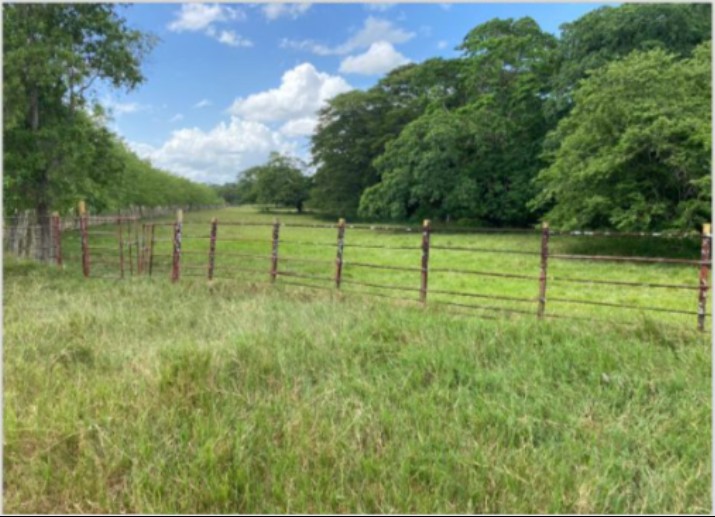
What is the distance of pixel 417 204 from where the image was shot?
31.3 m

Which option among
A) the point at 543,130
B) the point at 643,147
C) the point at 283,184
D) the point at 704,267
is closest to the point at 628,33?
the point at 543,130

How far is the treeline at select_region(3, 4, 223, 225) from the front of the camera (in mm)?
11836

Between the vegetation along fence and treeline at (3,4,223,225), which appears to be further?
treeline at (3,4,223,225)

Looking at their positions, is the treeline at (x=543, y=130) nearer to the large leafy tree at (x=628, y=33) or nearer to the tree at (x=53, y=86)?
the large leafy tree at (x=628, y=33)

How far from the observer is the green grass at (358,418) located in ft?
8.33

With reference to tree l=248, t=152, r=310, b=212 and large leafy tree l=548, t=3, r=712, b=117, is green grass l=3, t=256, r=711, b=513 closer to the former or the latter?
large leafy tree l=548, t=3, r=712, b=117

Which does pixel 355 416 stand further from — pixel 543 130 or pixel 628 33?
pixel 543 130

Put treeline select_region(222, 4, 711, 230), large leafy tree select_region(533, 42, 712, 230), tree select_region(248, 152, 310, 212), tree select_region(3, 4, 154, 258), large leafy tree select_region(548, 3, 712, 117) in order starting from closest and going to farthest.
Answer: tree select_region(3, 4, 154, 258), large leafy tree select_region(533, 42, 712, 230), treeline select_region(222, 4, 711, 230), large leafy tree select_region(548, 3, 712, 117), tree select_region(248, 152, 310, 212)

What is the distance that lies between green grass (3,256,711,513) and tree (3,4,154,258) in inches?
369

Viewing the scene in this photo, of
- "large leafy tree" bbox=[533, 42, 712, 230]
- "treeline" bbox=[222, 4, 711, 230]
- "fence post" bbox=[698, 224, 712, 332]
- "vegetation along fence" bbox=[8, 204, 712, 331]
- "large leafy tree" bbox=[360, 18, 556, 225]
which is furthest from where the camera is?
"large leafy tree" bbox=[360, 18, 556, 225]

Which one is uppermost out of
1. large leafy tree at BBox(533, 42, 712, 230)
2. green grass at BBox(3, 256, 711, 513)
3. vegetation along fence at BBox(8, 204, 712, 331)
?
large leafy tree at BBox(533, 42, 712, 230)

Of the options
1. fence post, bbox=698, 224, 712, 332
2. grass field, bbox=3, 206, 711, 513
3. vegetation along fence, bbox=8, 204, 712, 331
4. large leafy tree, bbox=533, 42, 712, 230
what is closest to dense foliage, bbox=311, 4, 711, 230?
large leafy tree, bbox=533, 42, 712, 230

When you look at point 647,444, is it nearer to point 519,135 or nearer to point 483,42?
point 519,135

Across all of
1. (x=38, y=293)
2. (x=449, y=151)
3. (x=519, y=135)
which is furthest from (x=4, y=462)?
(x=519, y=135)
